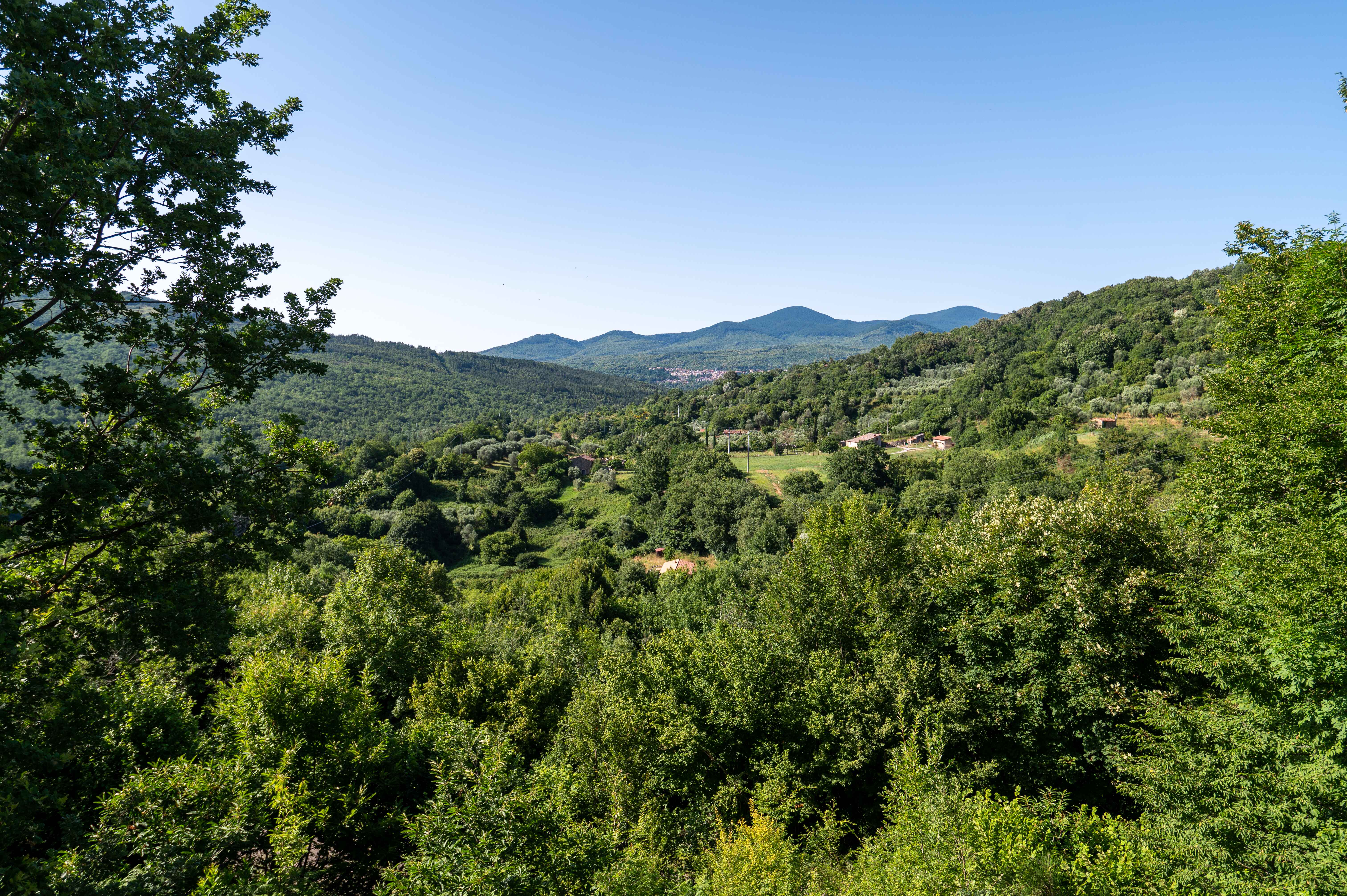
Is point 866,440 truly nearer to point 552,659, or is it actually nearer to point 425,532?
point 425,532

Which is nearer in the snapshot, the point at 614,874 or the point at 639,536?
the point at 614,874

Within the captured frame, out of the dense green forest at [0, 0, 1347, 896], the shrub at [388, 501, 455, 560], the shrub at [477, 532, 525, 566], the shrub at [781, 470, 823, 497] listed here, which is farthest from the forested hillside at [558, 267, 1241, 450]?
the shrub at [388, 501, 455, 560]

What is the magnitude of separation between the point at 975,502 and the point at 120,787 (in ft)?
234

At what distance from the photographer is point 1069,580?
18.3m

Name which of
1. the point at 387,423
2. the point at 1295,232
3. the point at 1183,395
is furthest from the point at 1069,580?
the point at 387,423

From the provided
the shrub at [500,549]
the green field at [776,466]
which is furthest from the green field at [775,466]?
the shrub at [500,549]

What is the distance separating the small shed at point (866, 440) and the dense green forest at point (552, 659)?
244ft

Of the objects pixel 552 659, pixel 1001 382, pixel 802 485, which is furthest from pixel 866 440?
pixel 552 659

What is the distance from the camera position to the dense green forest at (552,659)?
8.25 meters

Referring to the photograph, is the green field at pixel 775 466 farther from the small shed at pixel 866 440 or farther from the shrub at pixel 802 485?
the small shed at pixel 866 440

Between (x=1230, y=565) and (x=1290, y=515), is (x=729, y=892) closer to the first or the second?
(x=1230, y=565)

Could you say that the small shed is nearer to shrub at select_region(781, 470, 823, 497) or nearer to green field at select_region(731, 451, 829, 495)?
green field at select_region(731, 451, 829, 495)

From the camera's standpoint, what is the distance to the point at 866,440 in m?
107

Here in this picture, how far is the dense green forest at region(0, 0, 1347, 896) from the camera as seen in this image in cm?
825
